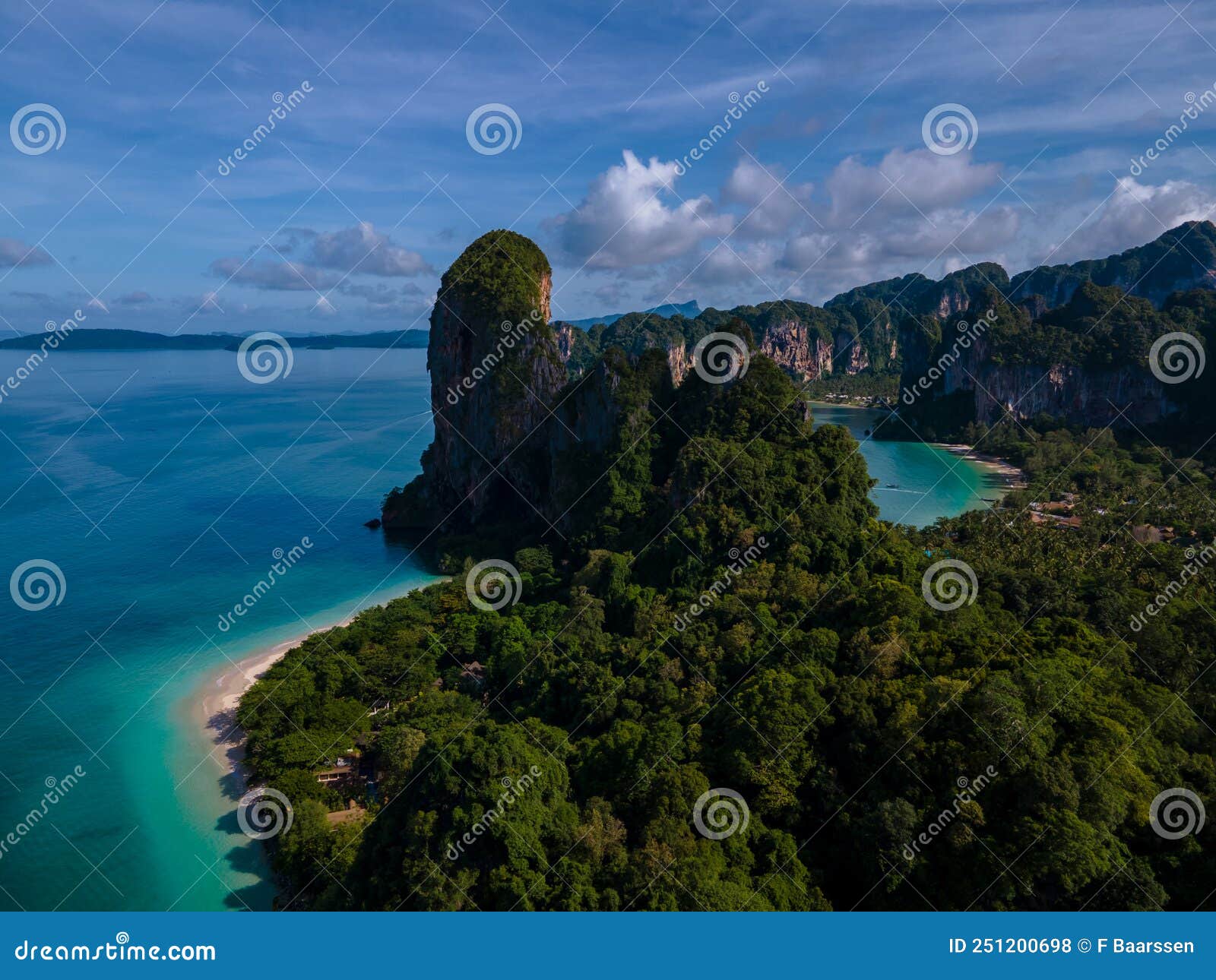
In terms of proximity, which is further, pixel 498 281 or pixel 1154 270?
pixel 1154 270

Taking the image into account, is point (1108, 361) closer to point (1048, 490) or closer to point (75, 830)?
point (1048, 490)

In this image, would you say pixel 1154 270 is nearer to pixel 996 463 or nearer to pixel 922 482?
pixel 996 463

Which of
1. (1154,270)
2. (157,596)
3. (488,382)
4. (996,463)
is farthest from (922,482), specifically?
(1154,270)

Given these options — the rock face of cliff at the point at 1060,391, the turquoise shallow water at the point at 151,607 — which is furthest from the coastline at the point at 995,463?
the turquoise shallow water at the point at 151,607

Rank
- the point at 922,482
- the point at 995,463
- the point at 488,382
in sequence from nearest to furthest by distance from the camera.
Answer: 1. the point at 488,382
2. the point at 922,482
3. the point at 995,463

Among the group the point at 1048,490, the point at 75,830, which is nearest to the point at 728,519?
the point at 75,830

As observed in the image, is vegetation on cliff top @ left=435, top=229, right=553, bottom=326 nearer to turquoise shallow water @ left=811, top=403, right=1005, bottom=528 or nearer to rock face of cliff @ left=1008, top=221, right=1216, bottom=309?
turquoise shallow water @ left=811, top=403, right=1005, bottom=528
